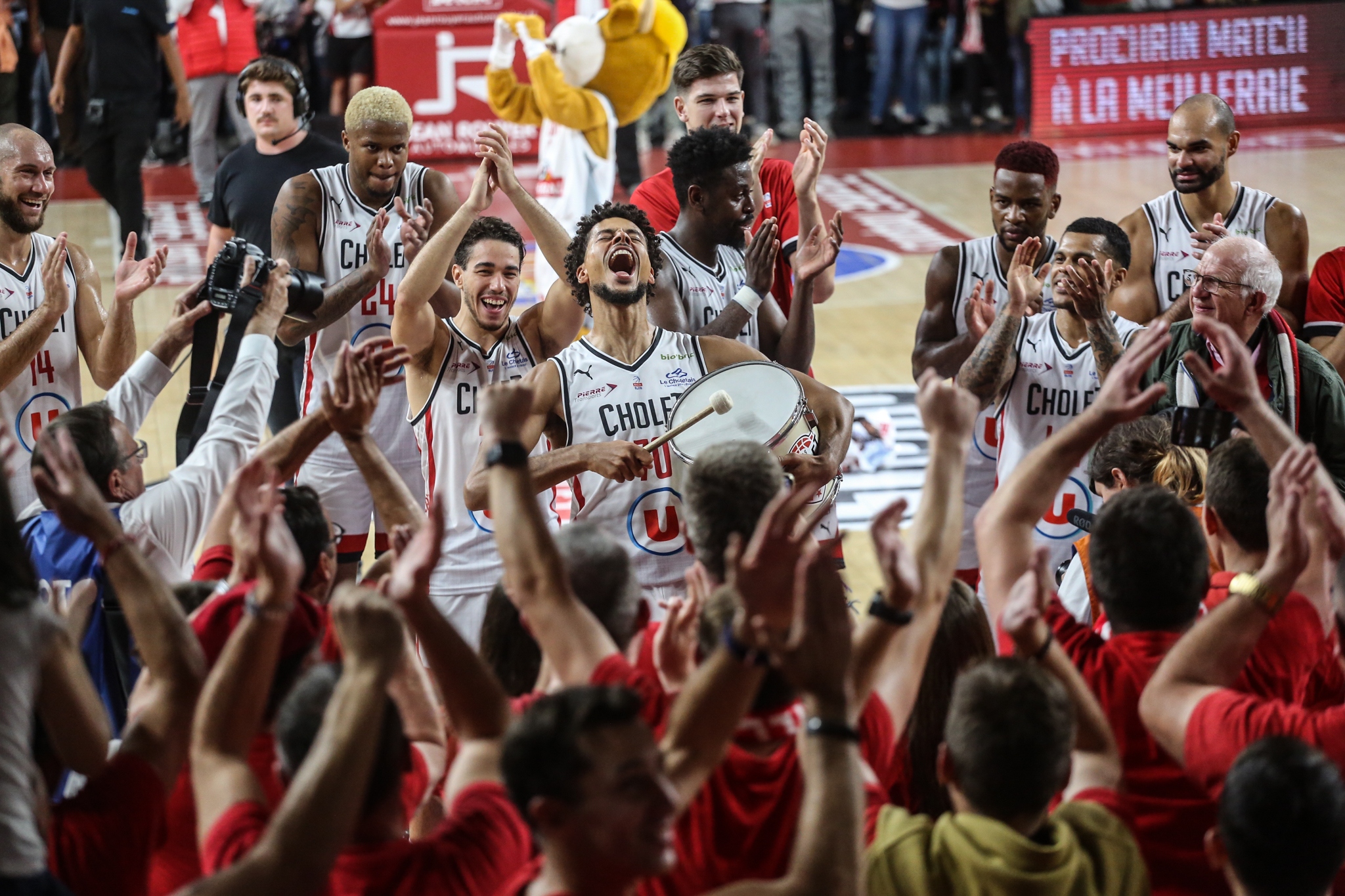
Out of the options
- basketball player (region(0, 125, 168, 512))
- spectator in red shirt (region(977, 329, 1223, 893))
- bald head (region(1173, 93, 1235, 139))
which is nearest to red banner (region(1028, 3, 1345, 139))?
bald head (region(1173, 93, 1235, 139))

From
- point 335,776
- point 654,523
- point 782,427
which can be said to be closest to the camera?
point 335,776

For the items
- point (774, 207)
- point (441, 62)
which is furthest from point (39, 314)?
point (441, 62)

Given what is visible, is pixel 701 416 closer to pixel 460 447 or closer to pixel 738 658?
pixel 460 447

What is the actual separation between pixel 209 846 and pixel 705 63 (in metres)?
5.31

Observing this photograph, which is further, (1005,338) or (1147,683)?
(1005,338)

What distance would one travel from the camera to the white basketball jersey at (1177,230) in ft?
21.9

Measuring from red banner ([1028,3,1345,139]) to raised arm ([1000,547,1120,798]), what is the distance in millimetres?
16289

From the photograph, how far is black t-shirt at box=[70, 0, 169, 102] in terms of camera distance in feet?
38.5

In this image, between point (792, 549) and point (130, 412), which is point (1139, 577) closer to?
point (792, 549)

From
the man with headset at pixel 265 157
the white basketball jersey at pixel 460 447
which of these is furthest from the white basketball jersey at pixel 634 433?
the man with headset at pixel 265 157

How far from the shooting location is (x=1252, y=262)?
5.18 m

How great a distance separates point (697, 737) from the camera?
8.39 feet

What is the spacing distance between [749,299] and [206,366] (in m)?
2.10

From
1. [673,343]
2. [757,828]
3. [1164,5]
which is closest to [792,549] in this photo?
[757,828]
